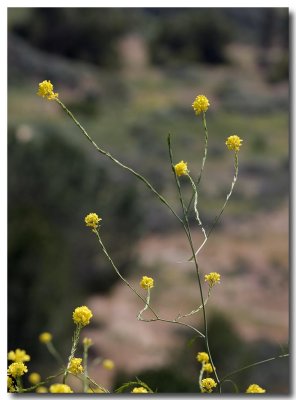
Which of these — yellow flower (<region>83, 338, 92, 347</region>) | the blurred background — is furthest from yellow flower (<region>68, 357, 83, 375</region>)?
the blurred background

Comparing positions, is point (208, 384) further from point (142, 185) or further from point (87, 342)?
point (142, 185)

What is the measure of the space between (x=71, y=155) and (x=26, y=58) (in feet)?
3.18

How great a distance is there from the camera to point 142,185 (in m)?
5.66

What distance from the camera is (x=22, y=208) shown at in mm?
5348

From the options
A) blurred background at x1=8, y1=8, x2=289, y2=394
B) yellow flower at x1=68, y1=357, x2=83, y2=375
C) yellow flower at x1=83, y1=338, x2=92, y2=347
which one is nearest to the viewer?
yellow flower at x1=68, y1=357, x2=83, y2=375

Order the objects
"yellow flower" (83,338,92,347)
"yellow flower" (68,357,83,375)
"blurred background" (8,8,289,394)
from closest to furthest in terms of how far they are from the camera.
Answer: "yellow flower" (68,357,83,375) → "yellow flower" (83,338,92,347) → "blurred background" (8,8,289,394)

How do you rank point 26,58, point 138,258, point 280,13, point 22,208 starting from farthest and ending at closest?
point 138,258 → point 22,208 → point 26,58 → point 280,13

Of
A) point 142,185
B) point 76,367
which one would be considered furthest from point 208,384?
point 142,185

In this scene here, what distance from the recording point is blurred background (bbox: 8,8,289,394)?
15.1 ft

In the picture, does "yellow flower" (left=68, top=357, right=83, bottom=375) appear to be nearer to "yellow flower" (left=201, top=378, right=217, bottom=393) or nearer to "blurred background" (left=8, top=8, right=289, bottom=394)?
"yellow flower" (left=201, top=378, right=217, bottom=393)

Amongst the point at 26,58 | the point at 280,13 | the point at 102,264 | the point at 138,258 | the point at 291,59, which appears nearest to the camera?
the point at 291,59

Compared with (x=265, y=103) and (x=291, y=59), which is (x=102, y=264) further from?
(x=291, y=59)

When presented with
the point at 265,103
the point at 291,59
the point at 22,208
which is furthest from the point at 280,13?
the point at 22,208

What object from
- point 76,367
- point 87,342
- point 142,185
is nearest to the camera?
point 76,367
